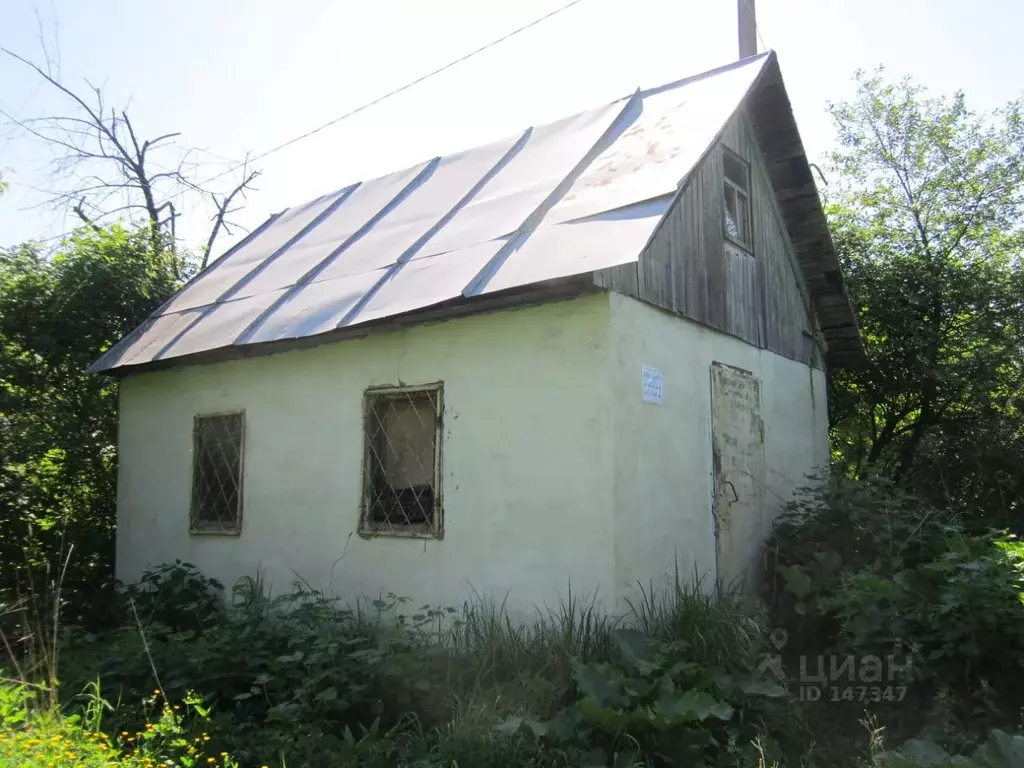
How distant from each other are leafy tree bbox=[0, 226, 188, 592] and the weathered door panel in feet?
24.5

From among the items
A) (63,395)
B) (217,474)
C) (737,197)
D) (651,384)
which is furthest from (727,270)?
(63,395)

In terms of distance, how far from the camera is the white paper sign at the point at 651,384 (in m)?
5.93

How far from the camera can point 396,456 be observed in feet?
22.5

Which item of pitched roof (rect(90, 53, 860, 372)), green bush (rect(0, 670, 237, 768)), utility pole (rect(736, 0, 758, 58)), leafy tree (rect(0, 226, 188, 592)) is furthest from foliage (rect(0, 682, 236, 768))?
utility pole (rect(736, 0, 758, 58))

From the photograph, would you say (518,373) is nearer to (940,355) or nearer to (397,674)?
(397,674)

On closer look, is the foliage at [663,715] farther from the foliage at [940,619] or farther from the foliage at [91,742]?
the foliage at [91,742]

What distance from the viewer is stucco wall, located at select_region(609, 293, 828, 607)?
556 centimetres

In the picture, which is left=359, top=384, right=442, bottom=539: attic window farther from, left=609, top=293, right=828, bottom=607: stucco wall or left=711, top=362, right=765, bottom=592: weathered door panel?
left=711, top=362, right=765, bottom=592: weathered door panel

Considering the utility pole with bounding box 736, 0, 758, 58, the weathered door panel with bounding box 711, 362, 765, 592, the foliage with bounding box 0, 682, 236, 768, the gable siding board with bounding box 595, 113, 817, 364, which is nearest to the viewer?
the foliage with bounding box 0, 682, 236, 768

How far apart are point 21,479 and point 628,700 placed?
27.8ft

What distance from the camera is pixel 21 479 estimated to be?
949 centimetres

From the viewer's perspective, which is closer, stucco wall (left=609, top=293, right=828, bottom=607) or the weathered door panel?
stucco wall (left=609, top=293, right=828, bottom=607)

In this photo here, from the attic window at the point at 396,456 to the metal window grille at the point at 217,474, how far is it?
6.09ft

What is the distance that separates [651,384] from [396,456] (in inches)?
91.3
